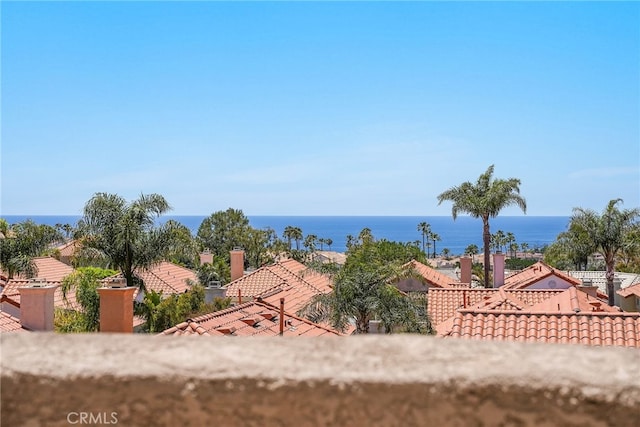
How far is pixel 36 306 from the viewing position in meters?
15.8

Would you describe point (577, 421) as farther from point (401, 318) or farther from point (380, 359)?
point (401, 318)

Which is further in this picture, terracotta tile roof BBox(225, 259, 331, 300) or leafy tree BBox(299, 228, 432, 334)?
terracotta tile roof BBox(225, 259, 331, 300)

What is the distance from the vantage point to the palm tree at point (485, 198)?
34594 millimetres

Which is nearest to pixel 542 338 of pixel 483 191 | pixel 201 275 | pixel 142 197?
pixel 142 197

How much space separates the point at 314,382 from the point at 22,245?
117ft

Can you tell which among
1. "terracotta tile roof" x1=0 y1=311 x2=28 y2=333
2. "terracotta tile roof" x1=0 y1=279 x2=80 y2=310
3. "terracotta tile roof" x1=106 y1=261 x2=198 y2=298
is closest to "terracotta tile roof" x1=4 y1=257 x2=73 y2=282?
"terracotta tile roof" x1=106 y1=261 x2=198 y2=298

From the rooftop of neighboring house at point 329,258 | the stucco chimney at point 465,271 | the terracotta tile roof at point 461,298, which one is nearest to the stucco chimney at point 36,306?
the terracotta tile roof at point 461,298

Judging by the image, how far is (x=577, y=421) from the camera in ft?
5.84

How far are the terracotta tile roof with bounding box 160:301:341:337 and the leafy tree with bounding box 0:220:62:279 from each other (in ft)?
56.6

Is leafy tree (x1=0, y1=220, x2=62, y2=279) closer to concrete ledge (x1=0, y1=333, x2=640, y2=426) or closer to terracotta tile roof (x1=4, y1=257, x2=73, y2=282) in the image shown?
terracotta tile roof (x1=4, y1=257, x2=73, y2=282)

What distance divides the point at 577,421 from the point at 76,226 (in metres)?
25.2

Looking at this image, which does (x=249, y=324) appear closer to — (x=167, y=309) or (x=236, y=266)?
(x=167, y=309)

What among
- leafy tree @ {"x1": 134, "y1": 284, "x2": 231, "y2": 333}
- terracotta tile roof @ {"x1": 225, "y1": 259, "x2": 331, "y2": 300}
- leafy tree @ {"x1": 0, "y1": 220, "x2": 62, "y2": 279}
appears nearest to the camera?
leafy tree @ {"x1": 134, "y1": 284, "x2": 231, "y2": 333}

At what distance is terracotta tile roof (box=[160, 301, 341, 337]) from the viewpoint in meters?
14.3
